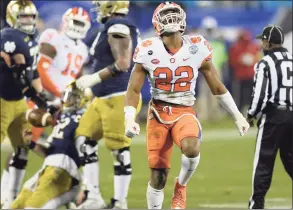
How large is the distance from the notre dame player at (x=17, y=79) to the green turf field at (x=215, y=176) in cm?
108

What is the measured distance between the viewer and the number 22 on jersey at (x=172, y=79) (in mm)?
7684

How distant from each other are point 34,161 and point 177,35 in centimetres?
663

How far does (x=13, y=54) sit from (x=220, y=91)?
243 cm

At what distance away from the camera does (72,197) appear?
28.9 ft

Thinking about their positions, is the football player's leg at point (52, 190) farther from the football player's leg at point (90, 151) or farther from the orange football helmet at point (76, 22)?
the orange football helmet at point (76, 22)

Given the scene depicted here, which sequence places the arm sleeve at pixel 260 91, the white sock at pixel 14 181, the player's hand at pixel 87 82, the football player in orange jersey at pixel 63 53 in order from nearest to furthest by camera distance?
1. the arm sleeve at pixel 260 91
2. the player's hand at pixel 87 82
3. the white sock at pixel 14 181
4. the football player in orange jersey at pixel 63 53

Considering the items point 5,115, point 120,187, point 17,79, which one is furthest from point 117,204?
point 17,79

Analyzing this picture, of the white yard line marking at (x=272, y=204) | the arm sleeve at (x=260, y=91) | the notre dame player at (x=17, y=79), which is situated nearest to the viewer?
the arm sleeve at (x=260, y=91)

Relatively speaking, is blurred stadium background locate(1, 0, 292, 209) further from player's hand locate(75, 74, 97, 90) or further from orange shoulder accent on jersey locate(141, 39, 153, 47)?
orange shoulder accent on jersey locate(141, 39, 153, 47)

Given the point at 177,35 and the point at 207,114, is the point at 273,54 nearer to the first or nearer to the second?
the point at 177,35

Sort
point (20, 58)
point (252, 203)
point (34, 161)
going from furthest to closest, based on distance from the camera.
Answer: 1. point (34, 161)
2. point (20, 58)
3. point (252, 203)

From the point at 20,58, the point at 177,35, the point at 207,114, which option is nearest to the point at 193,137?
the point at 177,35

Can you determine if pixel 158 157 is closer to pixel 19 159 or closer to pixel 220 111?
pixel 19 159

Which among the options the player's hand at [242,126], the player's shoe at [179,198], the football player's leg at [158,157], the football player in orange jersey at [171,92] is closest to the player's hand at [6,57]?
the football player in orange jersey at [171,92]
